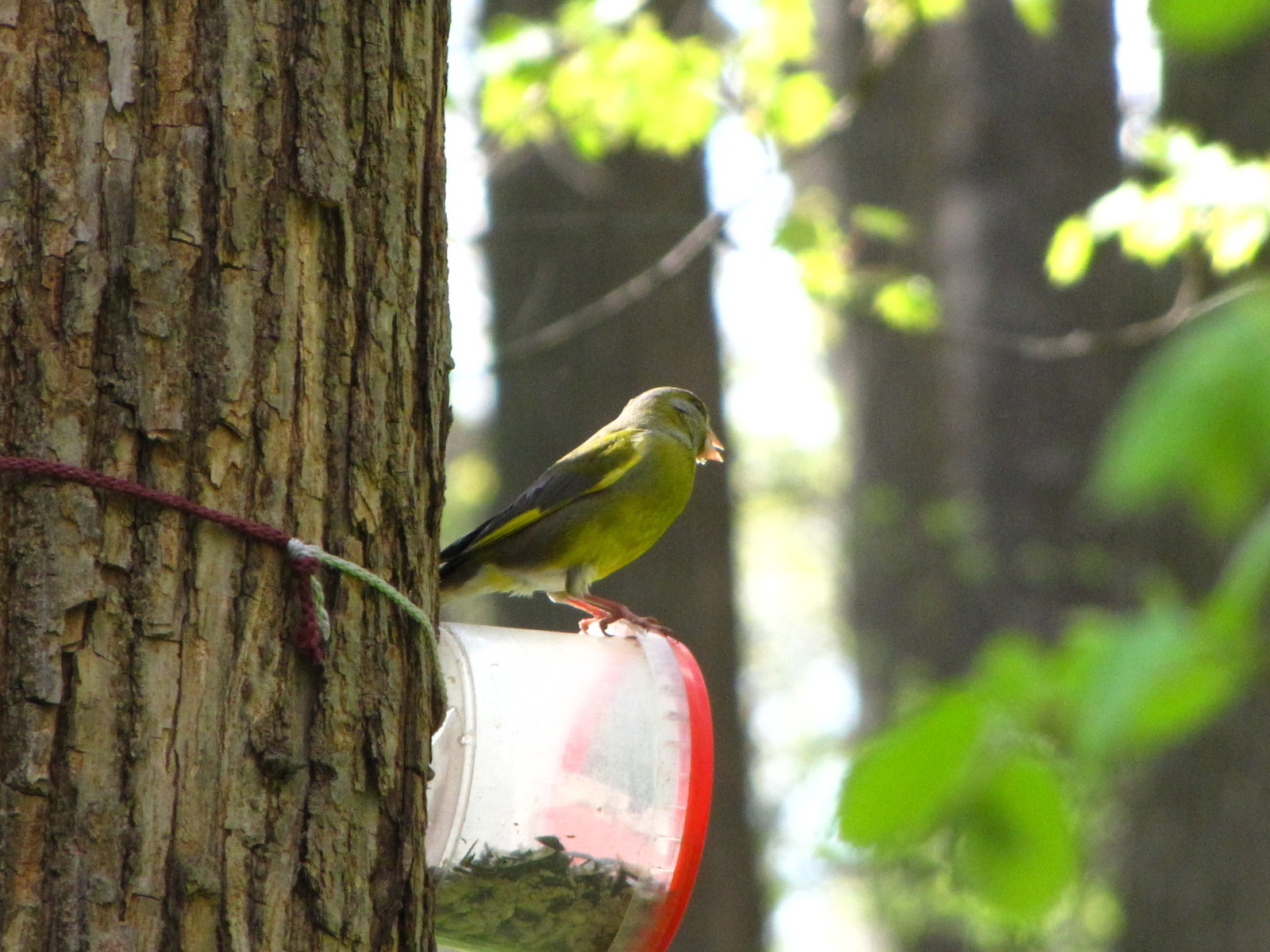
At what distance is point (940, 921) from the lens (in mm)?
10367

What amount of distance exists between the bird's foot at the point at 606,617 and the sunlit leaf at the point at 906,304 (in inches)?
115

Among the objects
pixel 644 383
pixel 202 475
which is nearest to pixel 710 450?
pixel 644 383

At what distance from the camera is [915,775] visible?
179cm

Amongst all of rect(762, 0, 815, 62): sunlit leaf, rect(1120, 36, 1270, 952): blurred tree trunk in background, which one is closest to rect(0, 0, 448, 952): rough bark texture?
rect(762, 0, 815, 62): sunlit leaf

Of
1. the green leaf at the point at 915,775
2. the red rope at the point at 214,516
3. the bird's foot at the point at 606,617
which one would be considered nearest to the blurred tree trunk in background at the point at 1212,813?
the bird's foot at the point at 606,617

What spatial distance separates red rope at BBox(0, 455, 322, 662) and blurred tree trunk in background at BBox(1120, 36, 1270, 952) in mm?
6865

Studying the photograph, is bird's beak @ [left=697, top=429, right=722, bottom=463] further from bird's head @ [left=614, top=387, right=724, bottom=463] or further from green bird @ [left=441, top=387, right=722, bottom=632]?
green bird @ [left=441, top=387, right=722, bottom=632]

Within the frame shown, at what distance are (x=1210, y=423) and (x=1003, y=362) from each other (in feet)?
27.0

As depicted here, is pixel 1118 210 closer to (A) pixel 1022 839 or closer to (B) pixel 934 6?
(B) pixel 934 6

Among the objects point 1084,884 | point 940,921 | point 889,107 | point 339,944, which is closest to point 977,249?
point 889,107

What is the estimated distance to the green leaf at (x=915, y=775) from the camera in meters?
1.77

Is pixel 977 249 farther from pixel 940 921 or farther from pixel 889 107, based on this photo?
pixel 940 921

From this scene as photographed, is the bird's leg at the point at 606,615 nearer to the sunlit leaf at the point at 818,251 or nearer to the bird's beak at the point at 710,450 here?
the bird's beak at the point at 710,450

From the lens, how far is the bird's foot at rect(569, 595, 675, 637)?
3592mm
